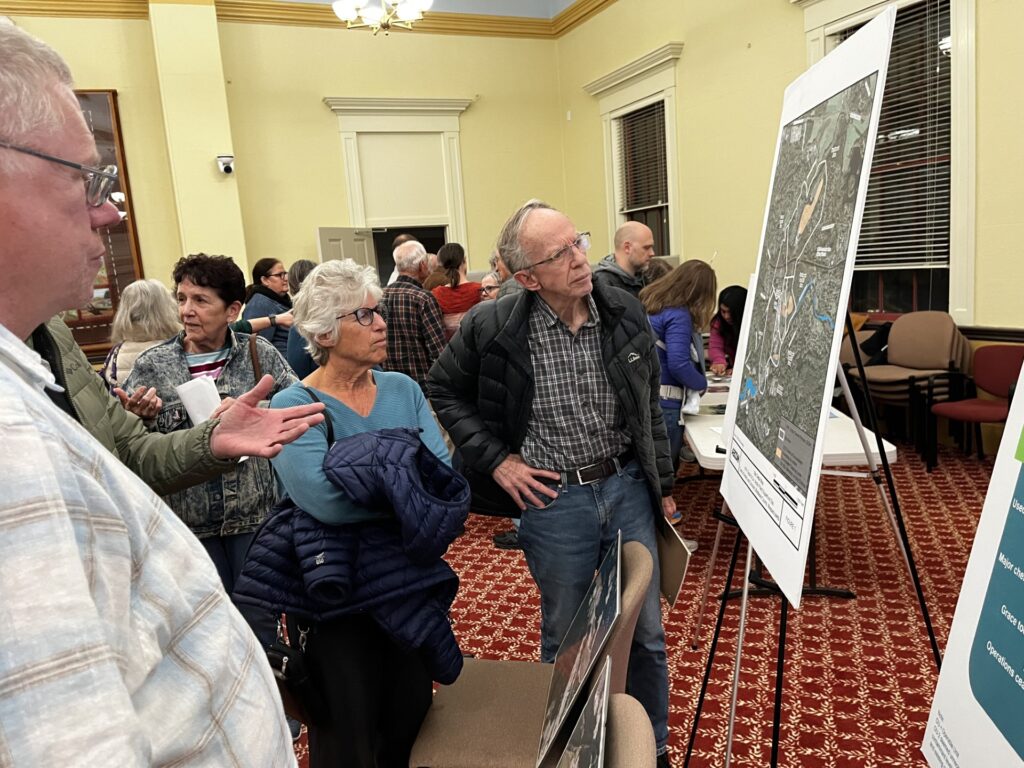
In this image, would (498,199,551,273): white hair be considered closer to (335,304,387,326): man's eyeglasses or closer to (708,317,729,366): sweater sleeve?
(335,304,387,326): man's eyeglasses

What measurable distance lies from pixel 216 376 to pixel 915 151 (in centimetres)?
558

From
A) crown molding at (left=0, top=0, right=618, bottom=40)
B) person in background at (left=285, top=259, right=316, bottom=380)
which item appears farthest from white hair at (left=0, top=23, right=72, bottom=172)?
crown molding at (left=0, top=0, right=618, bottom=40)

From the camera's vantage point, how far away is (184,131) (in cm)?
842

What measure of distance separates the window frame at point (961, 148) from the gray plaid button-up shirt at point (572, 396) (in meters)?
4.61

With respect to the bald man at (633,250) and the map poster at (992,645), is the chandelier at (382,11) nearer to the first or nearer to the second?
the bald man at (633,250)

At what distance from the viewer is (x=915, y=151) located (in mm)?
5723

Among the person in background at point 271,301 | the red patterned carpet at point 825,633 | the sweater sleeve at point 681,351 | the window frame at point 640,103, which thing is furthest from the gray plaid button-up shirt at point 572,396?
the window frame at point 640,103

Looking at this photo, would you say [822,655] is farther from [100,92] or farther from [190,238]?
[100,92]

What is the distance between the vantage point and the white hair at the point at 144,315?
2.69 m

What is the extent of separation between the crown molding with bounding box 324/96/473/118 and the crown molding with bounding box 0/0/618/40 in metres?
0.88

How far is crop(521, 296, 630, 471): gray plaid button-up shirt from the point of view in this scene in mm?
2072

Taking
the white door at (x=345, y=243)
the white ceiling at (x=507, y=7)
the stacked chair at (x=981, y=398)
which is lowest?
the stacked chair at (x=981, y=398)

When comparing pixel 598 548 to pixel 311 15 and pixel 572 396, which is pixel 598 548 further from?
pixel 311 15

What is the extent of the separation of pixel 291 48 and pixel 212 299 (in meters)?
7.99
